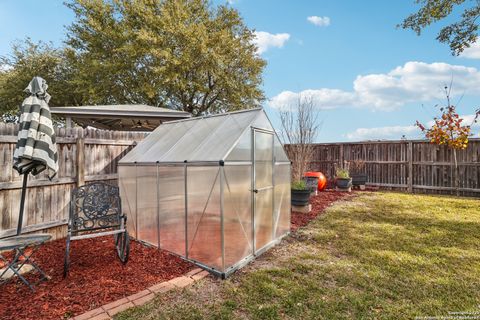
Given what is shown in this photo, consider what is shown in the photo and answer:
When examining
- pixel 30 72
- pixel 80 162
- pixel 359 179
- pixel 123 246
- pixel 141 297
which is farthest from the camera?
pixel 30 72

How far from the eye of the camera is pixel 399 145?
10.2 metres

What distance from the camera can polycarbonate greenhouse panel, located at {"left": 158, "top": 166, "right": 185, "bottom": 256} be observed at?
3.56 meters

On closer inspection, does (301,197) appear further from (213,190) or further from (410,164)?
(410,164)

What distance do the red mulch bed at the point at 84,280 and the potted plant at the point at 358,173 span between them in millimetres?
9027

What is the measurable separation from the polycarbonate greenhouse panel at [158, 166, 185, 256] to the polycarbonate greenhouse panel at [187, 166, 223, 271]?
16cm

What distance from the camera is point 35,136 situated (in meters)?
3.14

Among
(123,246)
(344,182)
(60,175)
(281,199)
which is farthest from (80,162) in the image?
(344,182)

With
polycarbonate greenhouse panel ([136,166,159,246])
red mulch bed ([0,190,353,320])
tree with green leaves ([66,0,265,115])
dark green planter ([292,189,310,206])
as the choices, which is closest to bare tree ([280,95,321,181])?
dark green planter ([292,189,310,206])

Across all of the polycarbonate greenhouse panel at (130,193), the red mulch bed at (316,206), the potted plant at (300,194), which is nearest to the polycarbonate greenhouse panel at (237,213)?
the red mulch bed at (316,206)

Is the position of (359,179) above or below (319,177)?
below

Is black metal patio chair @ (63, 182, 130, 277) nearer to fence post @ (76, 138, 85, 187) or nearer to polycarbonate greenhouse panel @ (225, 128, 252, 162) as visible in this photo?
fence post @ (76, 138, 85, 187)

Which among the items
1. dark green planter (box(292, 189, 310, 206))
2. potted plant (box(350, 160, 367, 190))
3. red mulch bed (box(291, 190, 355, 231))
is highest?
potted plant (box(350, 160, 367, 190))

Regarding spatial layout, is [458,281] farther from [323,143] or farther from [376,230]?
[323,143]

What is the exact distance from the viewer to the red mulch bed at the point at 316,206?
582 centimetres
